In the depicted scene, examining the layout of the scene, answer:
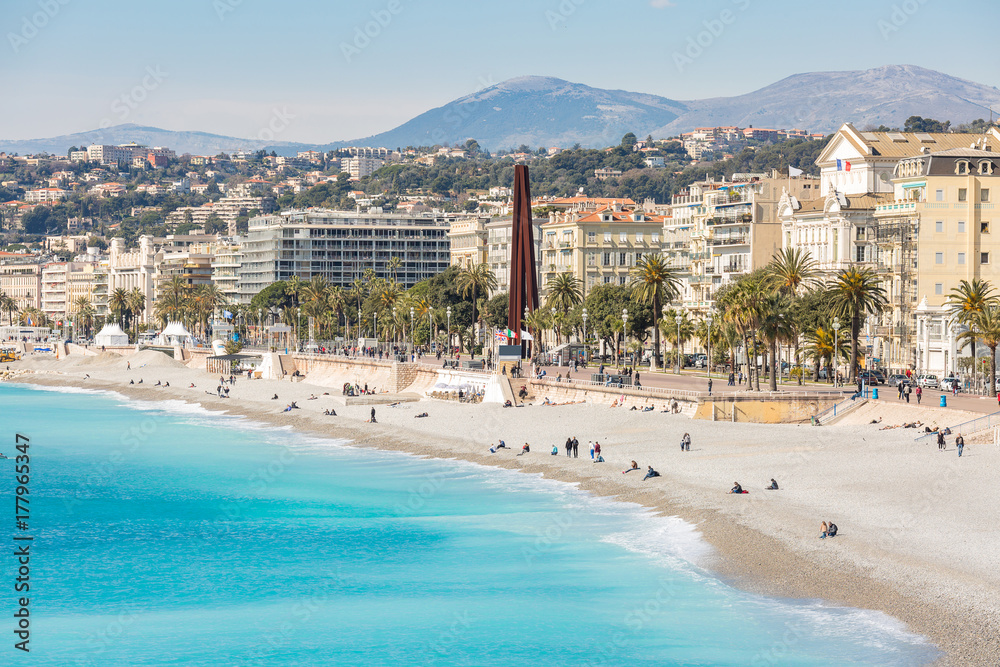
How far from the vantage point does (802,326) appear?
78.5 meters

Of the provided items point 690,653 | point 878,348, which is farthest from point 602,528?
point 878,348

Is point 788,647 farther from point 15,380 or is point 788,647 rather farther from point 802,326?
point 15,380

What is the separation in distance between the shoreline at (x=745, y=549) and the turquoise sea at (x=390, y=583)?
28.7 inches

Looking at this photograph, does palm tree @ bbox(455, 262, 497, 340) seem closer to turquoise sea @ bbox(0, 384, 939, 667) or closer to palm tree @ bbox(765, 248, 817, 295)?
palm tree @ bbox(765, 248, 817, 295)

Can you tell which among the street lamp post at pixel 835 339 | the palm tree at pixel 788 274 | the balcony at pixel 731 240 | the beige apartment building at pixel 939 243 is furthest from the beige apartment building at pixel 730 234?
the street lamp post at pixel 835 339

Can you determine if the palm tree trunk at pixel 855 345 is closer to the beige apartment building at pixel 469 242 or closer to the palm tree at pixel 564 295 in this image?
the palm tree at pixel 564 295

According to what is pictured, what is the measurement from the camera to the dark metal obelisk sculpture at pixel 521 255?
358ft

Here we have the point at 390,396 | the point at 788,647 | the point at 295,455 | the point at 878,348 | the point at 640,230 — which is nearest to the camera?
the point at 788,647

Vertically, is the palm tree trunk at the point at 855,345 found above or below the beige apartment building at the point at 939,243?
below

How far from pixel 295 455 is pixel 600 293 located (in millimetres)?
41872

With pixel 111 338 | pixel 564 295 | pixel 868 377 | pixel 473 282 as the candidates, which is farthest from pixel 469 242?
pixel 868 377

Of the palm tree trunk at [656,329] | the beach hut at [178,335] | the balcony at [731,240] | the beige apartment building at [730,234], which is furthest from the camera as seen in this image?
the beach hut at [178,335]

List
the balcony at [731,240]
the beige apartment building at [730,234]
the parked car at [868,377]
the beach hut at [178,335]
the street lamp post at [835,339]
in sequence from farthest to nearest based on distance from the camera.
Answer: the beach hut at [178,335]
the balcony at [731,240]
the beige apartment building at [730,234]
the street lamp post at [835,339]
the parked car at [868,377]

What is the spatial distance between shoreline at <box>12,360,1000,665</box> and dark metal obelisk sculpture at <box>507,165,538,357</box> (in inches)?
937
